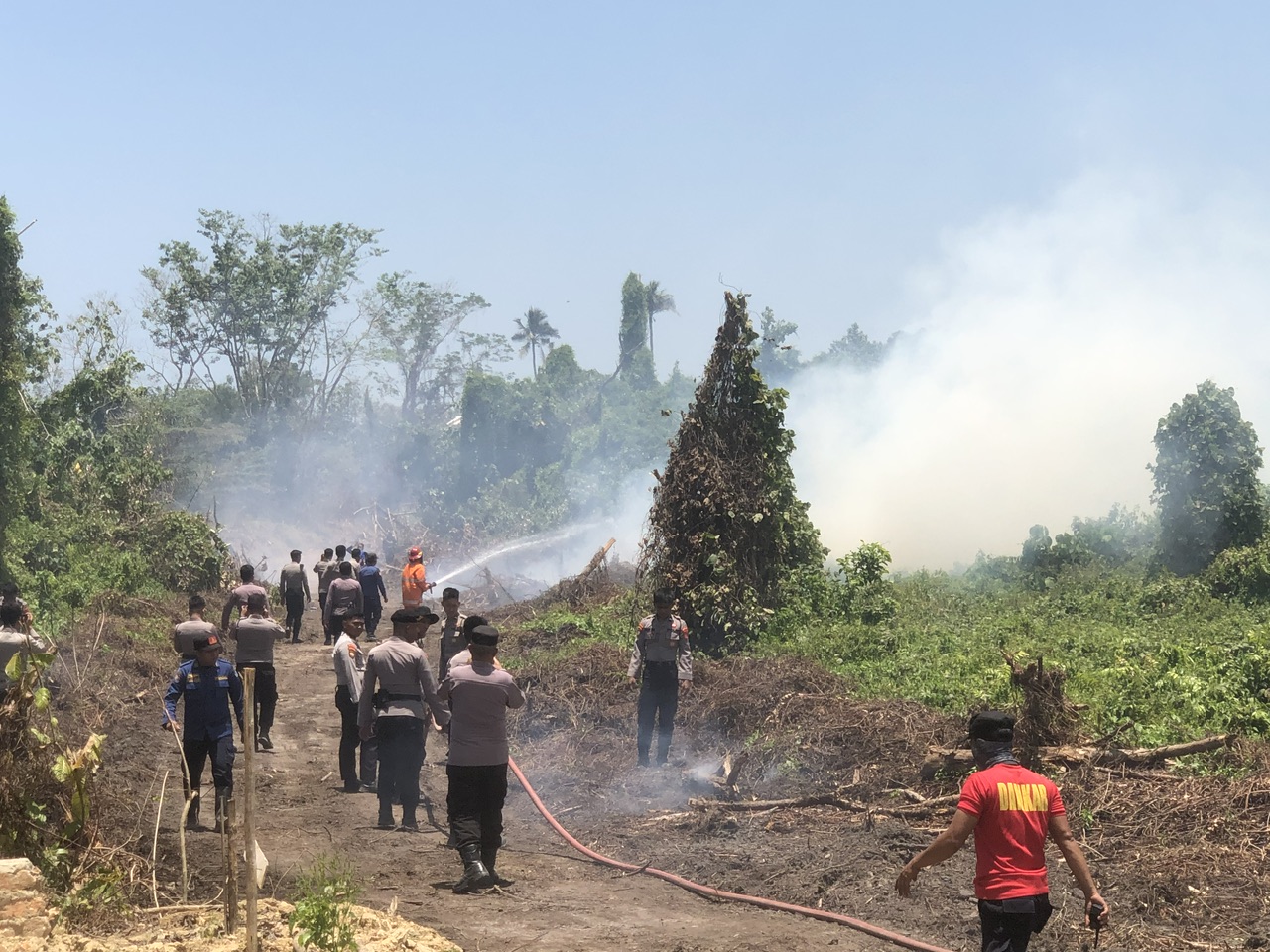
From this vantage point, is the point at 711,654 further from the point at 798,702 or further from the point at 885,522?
the point at 885,522

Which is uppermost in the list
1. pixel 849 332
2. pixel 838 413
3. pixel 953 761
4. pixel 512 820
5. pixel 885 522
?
pixel 849 332

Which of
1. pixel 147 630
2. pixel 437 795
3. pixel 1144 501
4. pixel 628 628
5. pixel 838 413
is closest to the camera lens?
pixel 437 795

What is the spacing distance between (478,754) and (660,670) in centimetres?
407

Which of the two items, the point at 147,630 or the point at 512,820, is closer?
the point at 512,820

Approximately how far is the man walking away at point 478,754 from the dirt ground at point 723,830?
0.41 m

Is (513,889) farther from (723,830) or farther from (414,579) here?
(414,579)

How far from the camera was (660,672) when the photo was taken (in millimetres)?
12539

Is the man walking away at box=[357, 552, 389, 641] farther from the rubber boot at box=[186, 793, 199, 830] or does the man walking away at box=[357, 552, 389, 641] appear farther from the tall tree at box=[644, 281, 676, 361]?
the tall tree at box=[644, 281, 676, 361]

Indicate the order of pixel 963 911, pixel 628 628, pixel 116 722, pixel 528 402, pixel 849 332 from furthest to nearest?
1. pixel 849 332
2. pixel 528 402
3. pixel 628 628
4. pixel 116 722
5. pixel 963 911

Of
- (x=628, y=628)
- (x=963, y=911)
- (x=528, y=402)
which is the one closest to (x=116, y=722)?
(x=628, y=628)

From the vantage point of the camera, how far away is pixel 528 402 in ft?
180

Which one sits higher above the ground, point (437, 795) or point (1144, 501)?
point (1144, 501)

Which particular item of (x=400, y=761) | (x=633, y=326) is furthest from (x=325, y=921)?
(x=633, y=326)

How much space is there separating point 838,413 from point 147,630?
32620 mm
